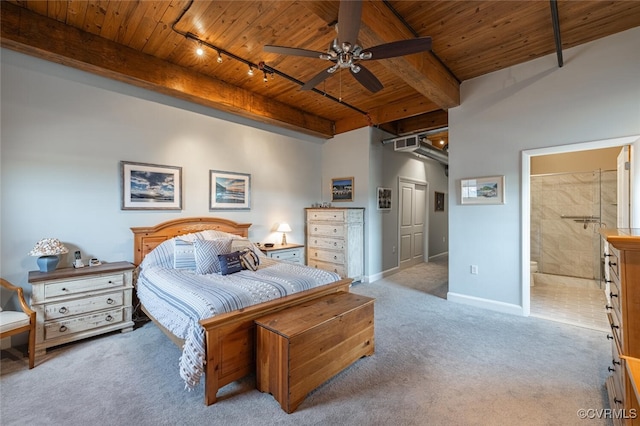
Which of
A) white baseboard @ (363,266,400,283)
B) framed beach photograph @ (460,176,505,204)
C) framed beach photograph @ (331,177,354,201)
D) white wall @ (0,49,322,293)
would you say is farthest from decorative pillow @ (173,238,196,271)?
framed beach photograph @ (460,176,505,204)

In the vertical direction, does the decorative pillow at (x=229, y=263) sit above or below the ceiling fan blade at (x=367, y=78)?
below

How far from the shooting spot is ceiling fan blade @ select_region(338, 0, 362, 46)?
5.57ft

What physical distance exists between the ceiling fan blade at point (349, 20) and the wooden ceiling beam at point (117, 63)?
8.34 ft

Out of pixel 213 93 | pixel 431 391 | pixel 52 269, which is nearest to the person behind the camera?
pixel 431 391

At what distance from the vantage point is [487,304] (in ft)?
12.4

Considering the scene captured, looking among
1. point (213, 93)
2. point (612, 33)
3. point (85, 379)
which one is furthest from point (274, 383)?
point (612, 33)

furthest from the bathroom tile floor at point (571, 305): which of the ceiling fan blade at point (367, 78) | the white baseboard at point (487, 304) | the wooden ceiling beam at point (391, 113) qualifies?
the ceiling fan blade at point (367, 78)

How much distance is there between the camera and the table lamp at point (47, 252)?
273 cm

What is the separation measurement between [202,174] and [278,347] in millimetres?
3097

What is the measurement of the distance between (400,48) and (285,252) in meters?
3.44

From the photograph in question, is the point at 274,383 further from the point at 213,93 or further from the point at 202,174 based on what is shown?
the point at 213,93

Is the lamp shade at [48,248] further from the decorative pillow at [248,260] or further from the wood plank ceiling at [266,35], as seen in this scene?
the wood plank ceiling at [266,35]

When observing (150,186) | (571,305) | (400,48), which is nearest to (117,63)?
(150,186)

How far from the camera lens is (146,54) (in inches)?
130
